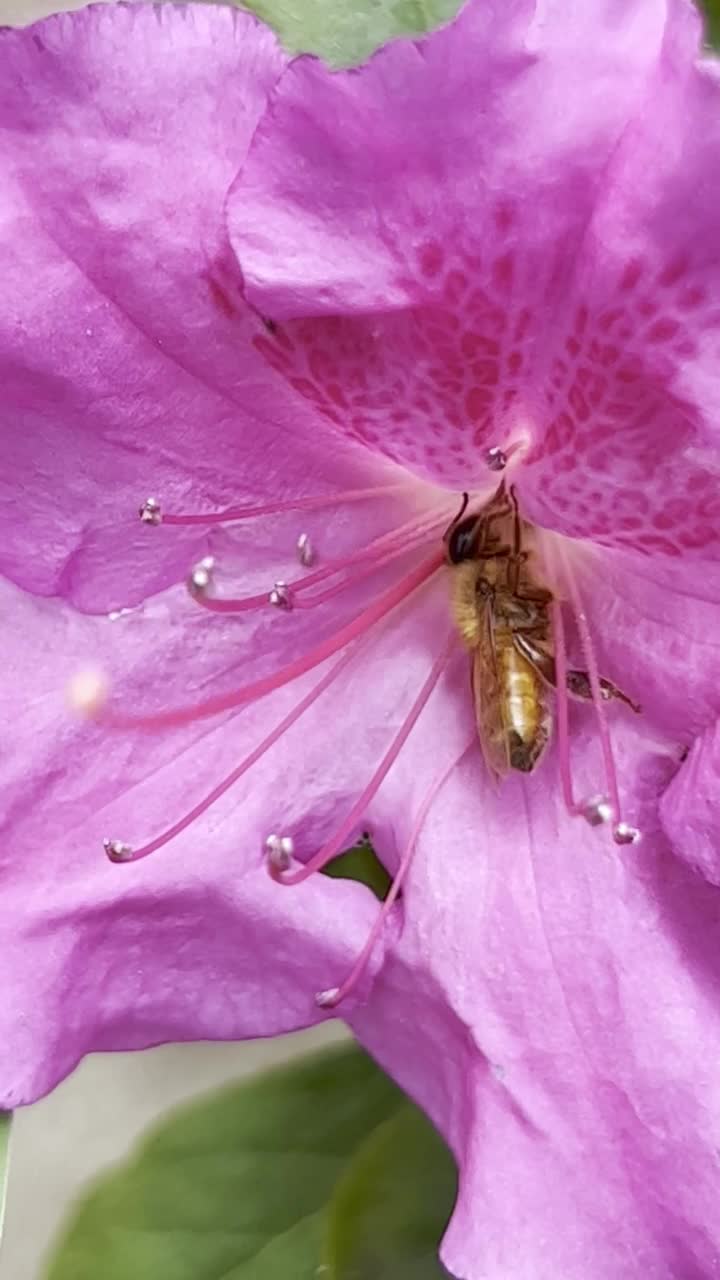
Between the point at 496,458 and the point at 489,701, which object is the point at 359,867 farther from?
the point at 496,458

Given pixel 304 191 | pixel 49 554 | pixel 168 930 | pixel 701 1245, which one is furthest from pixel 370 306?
pixel 701 1245

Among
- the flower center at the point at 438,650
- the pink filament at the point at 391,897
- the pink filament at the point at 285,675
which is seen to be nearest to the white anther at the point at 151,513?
the flower center at the point at 438,650

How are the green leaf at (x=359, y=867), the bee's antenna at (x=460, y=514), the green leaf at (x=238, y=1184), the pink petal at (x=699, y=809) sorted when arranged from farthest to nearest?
the green leaf at (x=238, y=1184) < the green leaf at (x=359, y=867) < the bee's antenna at (x=460, y=514) < the pink petal at (x=699, y=809)

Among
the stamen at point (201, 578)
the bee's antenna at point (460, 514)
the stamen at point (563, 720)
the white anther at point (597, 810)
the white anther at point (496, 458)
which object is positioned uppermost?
the white anther at point (496, 458)

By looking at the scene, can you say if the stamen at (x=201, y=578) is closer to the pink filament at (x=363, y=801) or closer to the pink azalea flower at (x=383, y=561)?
the pink azalea flower at (x=383, y=561)

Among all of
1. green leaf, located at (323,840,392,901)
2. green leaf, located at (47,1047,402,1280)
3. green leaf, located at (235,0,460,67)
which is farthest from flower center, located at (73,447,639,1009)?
green leaf, located at (47,1047,402,1280)

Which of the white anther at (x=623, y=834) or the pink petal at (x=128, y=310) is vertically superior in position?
the pink petal at (x=128, y=310)

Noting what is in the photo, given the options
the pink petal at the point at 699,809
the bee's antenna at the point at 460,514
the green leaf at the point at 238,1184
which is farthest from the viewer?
the green leaf at the point at 238,1184
